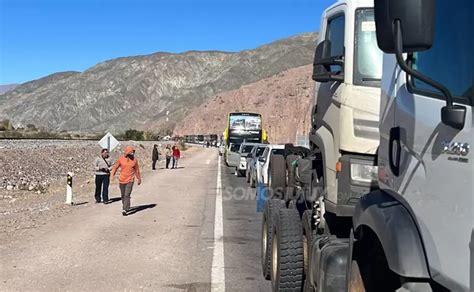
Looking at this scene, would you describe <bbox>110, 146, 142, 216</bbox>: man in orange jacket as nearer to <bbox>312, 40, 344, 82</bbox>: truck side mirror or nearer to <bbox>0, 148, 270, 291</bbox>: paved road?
<bbox>0, 148, 270, 291</bbox>: paved road

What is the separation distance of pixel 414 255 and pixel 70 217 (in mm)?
11469

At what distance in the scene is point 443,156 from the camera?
9.12ft

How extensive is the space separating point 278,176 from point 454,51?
17.3 ft

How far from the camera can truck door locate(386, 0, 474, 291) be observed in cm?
257

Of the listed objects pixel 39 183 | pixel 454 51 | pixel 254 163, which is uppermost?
pixel 454 51

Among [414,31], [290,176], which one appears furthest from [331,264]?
[290,176]

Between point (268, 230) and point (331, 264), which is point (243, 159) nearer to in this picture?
point (268, 230)

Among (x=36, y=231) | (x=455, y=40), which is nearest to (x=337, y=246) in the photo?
(x=455, y=40)

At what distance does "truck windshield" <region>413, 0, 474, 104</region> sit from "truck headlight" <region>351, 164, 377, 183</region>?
1895 millimetres

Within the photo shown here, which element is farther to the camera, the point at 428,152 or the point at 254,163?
the point at 254,163

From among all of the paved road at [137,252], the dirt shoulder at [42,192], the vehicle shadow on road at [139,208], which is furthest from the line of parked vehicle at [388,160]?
the vehicle shadow on road at [139,208]

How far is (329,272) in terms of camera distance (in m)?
4.18

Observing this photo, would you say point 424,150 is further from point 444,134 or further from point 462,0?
point 462,0

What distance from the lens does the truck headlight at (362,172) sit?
4871 millimetres
